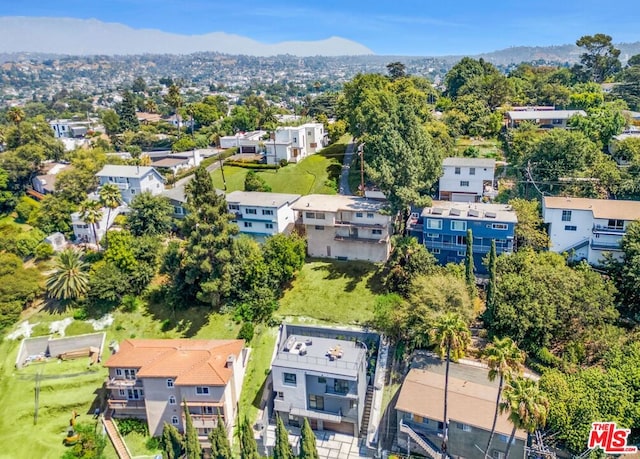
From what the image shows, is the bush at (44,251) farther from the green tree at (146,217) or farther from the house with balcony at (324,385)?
the house with balcony at (324,385)

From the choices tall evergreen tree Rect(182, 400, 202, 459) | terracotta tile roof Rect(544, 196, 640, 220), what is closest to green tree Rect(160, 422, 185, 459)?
tall evergreen tree Rect(182, 400, 202, 459)

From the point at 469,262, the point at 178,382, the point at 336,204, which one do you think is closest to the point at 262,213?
the point at 336,204

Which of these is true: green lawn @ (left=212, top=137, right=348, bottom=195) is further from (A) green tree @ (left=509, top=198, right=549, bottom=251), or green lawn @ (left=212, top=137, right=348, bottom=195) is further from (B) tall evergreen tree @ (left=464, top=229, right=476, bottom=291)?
(B) tall evergreen tree @ (left=464, top=229, right=476, bottom=291)

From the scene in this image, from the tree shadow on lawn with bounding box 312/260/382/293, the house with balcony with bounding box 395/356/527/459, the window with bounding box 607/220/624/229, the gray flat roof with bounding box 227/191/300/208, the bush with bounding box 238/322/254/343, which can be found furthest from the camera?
the gray flat roof with bounding box 227/191/300/208

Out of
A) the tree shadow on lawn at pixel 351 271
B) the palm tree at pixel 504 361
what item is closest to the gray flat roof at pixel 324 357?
the tree shadow on lawn at pixel 351 271

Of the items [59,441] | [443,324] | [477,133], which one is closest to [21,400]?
[59,441]

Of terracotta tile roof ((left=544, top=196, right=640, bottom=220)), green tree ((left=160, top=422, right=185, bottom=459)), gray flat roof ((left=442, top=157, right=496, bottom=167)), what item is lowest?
green tree ((left=160, top=422, right=185, bottom=459))
